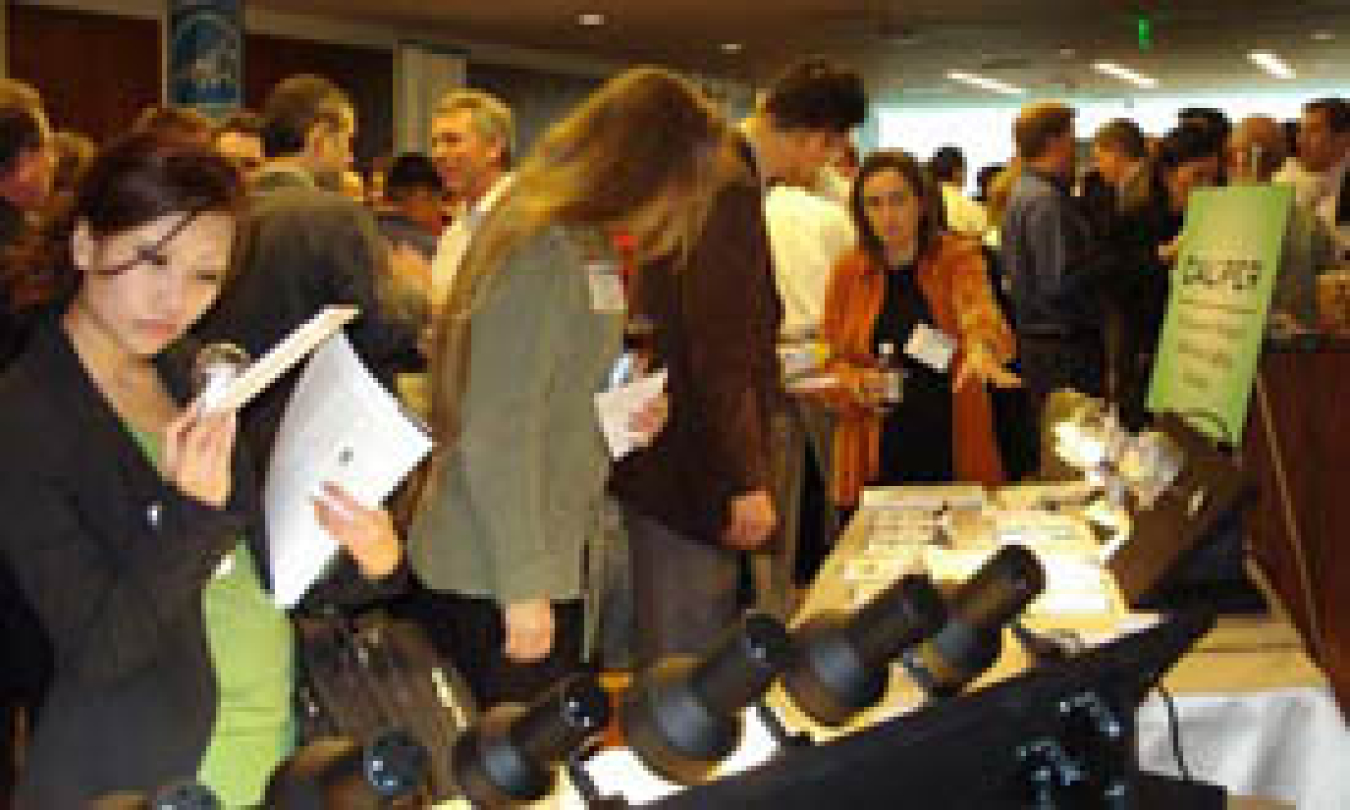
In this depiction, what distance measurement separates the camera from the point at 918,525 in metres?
Result: 3.30

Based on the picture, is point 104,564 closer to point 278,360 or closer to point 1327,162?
point 278,360

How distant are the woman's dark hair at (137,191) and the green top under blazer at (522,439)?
0.66 meters

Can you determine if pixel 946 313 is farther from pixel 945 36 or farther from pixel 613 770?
pixel 945 36

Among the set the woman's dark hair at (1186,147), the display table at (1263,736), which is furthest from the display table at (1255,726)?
the woman's dark hair at (1186,147)

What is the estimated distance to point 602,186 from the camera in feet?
8.45

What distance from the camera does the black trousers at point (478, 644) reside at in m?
2.59

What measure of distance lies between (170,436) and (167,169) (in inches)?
10.2

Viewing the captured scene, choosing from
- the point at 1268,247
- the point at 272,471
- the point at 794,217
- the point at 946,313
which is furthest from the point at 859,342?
the point at 272,471

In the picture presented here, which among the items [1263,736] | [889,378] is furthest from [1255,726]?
[889,378]

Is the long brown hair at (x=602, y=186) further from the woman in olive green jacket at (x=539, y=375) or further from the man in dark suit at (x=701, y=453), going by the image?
the man in dark suit at (x=701, y=453)

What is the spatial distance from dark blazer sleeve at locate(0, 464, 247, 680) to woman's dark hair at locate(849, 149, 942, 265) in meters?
2.66

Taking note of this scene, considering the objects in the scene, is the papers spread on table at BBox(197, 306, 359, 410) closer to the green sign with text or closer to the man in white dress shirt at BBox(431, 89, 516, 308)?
the green sign with text

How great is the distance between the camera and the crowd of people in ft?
5.73

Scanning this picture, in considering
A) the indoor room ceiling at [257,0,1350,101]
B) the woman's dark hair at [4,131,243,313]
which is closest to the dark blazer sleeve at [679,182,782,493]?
the woman's dark hair at [4,131,243,313]
